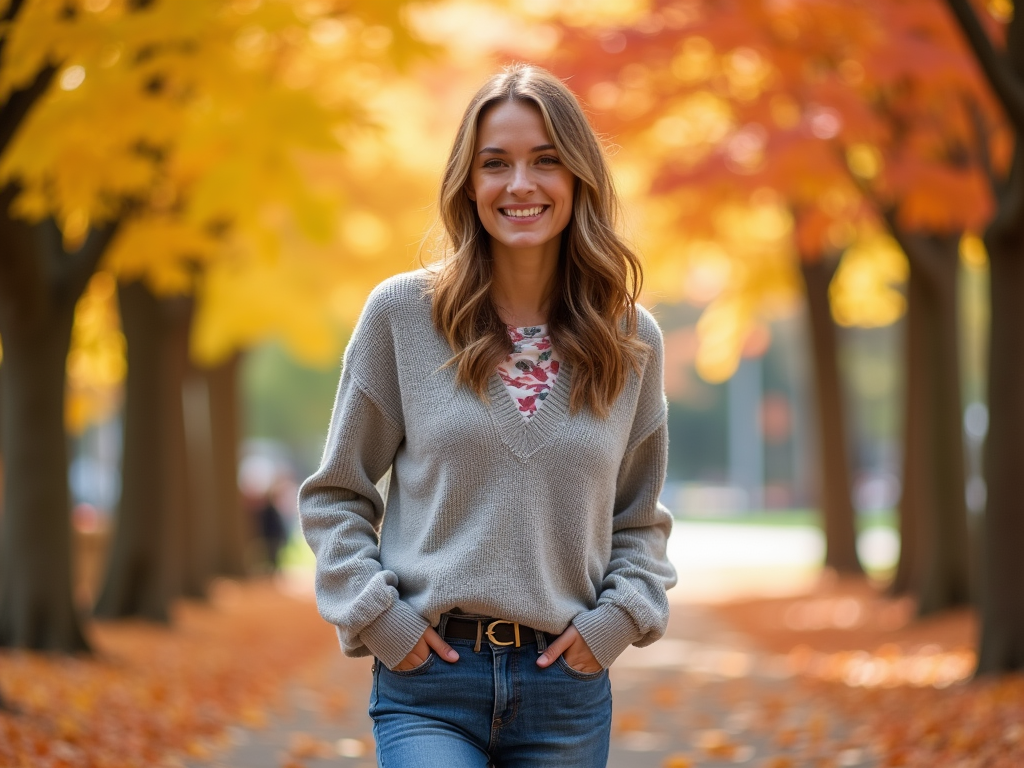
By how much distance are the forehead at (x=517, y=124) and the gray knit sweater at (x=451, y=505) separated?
370mm

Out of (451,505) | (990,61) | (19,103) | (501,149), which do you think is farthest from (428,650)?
(990,61)

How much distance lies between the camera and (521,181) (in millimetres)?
3057

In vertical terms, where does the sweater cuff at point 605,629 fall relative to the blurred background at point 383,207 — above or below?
below

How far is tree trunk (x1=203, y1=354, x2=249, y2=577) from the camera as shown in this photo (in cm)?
A: 2045

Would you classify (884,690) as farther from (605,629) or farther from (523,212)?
(523,212)

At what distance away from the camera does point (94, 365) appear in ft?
65.9

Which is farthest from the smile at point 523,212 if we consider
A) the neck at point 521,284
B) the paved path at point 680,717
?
the paved path at point 680,717

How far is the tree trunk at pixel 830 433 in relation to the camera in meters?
17.4

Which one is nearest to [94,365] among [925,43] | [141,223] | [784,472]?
[141,223]

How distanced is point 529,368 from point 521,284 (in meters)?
0.21

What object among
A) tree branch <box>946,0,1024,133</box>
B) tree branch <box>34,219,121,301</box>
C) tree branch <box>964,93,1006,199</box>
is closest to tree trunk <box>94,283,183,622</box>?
tree branch <box>34,219,121,301</box>

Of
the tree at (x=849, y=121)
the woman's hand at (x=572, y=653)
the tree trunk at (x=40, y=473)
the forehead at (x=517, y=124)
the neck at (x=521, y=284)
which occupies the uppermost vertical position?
the tree at (x=849, y=121)

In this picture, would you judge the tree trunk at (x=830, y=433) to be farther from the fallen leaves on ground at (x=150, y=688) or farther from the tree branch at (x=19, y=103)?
the tree branch at (x=19, y=103)

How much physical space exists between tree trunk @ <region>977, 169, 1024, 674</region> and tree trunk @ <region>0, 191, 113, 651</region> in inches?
253
